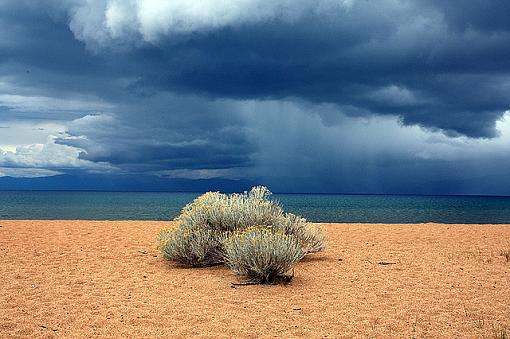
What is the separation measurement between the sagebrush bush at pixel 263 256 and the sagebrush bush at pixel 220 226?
1.13 metres

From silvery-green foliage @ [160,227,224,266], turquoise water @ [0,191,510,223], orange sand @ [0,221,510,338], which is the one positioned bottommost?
turquoise water @ [0,191,510,223]

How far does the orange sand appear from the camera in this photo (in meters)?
7.27

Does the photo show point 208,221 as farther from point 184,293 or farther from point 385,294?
point 385,294

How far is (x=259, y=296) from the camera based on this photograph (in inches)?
360

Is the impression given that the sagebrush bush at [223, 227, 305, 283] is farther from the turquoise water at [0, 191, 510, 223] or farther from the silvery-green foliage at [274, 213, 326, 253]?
the turquoise water at [0, 191, 510, 223]

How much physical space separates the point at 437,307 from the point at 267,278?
349 centimetres

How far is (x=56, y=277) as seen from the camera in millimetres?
10977

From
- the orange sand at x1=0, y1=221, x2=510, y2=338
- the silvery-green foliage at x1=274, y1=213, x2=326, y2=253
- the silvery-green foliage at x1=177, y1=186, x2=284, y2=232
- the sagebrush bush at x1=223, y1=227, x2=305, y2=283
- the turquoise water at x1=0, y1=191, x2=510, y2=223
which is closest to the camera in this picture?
the orange sand at x1=0, y1=221, x2=510, y2=338

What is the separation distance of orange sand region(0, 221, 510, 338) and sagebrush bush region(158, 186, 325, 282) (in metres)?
0.49

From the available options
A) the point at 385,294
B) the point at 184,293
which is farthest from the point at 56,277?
the point at 385,294

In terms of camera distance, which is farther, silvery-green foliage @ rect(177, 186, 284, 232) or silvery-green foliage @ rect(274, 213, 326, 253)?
silvery-green foliage @ rect(274, 213, 326, 253)

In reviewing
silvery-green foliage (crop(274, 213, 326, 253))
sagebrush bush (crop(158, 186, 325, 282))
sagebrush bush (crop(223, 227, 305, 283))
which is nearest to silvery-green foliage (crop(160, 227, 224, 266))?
sagebrush bush (crop(158, 186, 325, 282))

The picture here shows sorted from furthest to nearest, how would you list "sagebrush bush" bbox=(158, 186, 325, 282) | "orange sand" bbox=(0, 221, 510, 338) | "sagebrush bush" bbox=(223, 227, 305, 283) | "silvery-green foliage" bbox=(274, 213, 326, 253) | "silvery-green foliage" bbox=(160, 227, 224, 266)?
"silvery-green foliage" bbox=(274, 213, 326, 253), "sagebrush bush" bbox=(158, 186, 325, 282), "silvery-green foliage" bbox=(160, 227, 224, 266), "sagebrush bush" bbox=(223, 227, 305, 283), "orange sand" bbox=(0, 221, 510, 338)

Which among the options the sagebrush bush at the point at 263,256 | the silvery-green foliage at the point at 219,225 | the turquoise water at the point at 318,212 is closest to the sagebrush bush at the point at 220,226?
the silvery-green foliage at the point at 219,225
